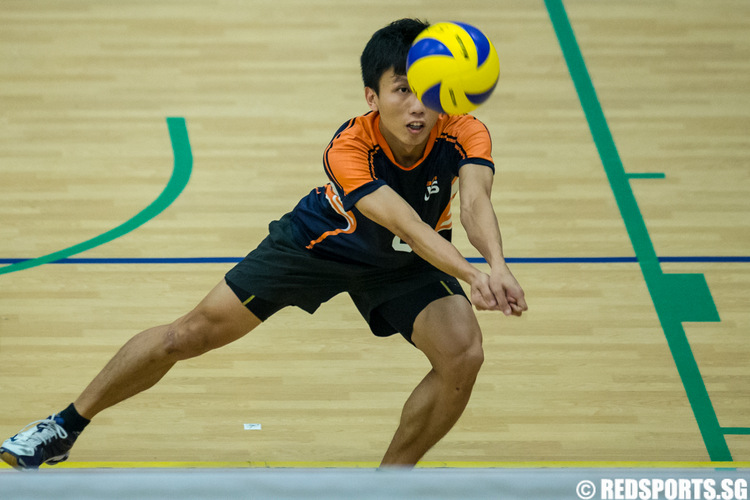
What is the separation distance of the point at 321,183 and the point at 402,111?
3.02 metres

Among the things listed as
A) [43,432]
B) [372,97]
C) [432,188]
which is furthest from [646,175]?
[43,432]

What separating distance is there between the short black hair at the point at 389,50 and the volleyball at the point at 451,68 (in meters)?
0.09

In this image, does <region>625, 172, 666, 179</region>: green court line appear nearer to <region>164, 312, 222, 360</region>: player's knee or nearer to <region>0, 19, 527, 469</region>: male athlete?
<region>0, 19, 527, 469</region>: male athlete

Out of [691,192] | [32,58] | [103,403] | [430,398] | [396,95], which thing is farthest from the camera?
[32,58]

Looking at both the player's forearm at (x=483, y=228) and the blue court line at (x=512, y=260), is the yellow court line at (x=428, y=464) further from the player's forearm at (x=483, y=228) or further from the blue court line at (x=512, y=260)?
the blue court line at (x=512, y=260)

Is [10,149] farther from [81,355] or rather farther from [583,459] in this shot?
[583,459]

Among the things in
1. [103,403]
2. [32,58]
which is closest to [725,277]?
[103,403]

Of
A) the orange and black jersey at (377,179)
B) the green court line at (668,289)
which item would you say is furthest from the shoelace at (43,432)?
the green court line at (668,289)

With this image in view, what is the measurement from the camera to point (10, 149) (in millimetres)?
7020

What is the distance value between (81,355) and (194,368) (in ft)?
2.03

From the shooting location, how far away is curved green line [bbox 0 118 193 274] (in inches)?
239

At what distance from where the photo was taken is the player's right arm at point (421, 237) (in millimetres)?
3426

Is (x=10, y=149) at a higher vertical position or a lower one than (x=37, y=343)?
higher

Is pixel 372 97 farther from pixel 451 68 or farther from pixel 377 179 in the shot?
pixel 451 68
